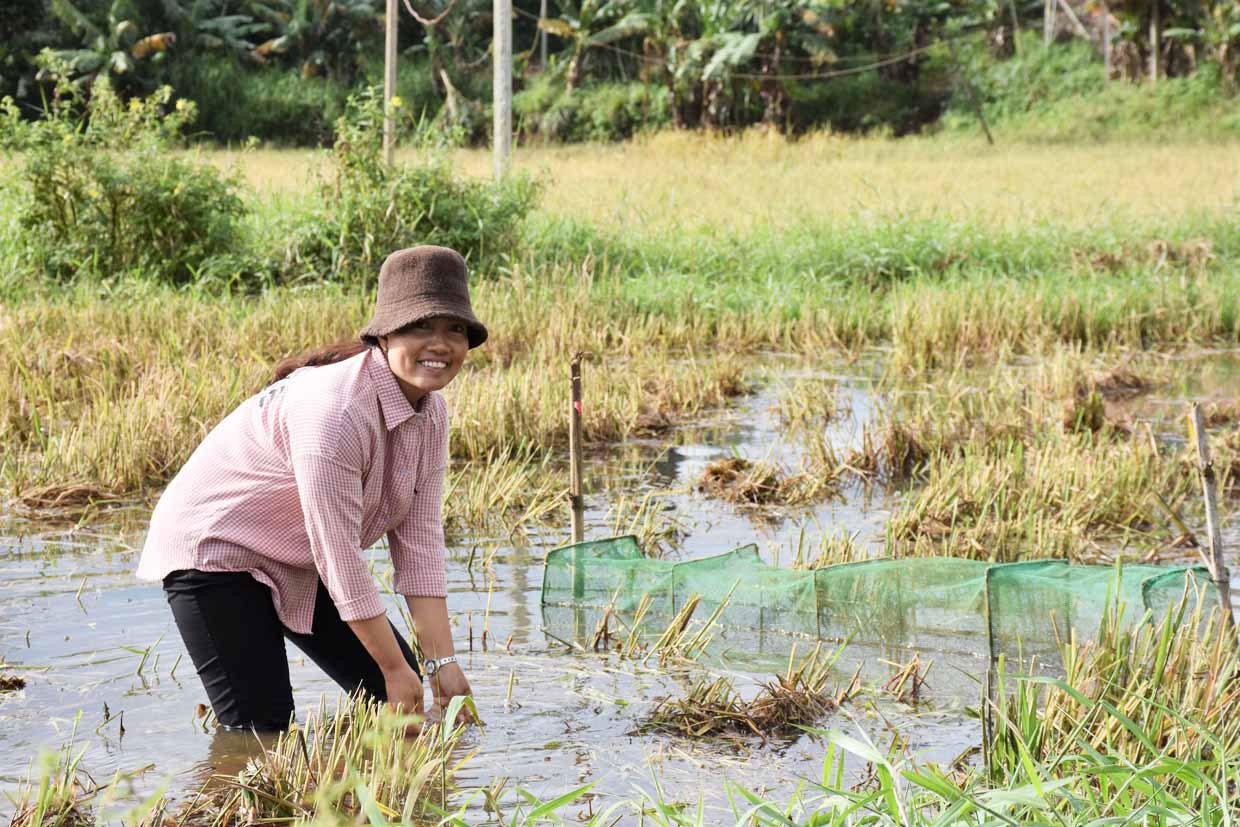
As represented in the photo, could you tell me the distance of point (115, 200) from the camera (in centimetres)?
1099

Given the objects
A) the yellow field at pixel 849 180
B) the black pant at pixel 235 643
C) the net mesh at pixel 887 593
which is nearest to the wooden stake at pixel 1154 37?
the yellow field at pixel 849 180

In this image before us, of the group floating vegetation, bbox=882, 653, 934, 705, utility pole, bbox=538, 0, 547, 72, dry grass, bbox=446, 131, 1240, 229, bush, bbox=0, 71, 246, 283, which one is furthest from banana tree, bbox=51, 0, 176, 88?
floating vegetation, bbox=882, 653, 934, 705

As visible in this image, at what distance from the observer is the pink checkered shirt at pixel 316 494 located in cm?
306

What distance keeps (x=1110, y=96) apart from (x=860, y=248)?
2012 centimetres

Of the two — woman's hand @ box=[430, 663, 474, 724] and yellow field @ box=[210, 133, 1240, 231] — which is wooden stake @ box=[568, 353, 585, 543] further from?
yellow field @ box=[210, 133, 1240, 231]

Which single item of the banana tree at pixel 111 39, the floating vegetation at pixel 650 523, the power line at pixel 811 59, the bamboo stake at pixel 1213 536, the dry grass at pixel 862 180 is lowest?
the floating vegetation at pixel 650 523

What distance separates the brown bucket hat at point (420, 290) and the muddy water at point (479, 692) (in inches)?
41.3

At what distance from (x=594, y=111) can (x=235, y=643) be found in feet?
96.4

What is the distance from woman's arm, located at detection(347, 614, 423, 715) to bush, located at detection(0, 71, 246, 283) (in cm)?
818

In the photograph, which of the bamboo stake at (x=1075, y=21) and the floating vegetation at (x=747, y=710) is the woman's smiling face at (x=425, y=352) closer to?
the floating vegetation at (x=747, y=710)

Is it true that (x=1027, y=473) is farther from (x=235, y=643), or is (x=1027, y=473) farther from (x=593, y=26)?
(x=593, y=26)

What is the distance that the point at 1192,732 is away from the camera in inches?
128

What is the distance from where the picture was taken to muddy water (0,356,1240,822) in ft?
11.6

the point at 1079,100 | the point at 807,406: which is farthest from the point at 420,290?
the point at 1079,100
